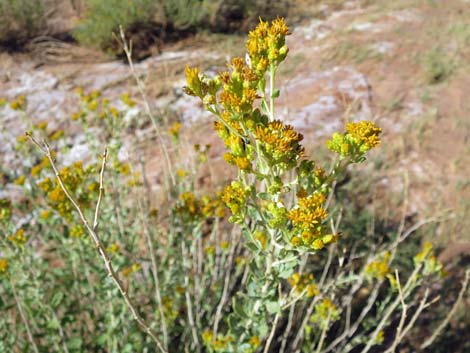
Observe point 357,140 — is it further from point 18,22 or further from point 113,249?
point 18,22

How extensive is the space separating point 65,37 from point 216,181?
4.99m

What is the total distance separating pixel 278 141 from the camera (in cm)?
126

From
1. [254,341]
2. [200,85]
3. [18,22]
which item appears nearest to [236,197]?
Answer: [200,85]

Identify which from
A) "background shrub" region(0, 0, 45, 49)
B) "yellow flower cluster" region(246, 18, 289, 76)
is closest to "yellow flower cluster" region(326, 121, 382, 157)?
"yellow flower cluster" region(246, 18, 289, 76)

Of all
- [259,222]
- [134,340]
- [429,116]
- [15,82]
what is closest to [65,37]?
[15,82]

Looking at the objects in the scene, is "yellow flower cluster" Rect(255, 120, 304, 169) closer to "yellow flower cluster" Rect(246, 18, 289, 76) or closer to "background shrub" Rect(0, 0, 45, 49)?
"yellow flower cluster" Rect(246, 18, 289, 76)

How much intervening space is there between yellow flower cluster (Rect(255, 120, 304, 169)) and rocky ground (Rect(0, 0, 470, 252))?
207 centimetres

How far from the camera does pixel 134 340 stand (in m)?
2.38

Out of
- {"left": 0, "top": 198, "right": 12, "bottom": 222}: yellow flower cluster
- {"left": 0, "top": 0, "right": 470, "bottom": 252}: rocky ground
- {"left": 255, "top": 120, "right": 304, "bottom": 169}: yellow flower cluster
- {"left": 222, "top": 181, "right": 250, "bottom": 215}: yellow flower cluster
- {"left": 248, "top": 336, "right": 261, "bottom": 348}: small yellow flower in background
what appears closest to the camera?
{"left": 255, "top": 120, "right": 304, "bottom": 169}: yellow flower cluster

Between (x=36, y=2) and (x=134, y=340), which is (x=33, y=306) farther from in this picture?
(x=36, y=2)

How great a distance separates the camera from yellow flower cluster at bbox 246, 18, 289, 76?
1362 mm

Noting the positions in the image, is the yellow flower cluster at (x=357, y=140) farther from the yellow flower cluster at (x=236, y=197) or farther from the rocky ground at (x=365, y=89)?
the rocky ground at (x=365, y=89)

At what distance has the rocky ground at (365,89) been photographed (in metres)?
4.30

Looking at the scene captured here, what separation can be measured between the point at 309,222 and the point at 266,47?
21.9 inches
